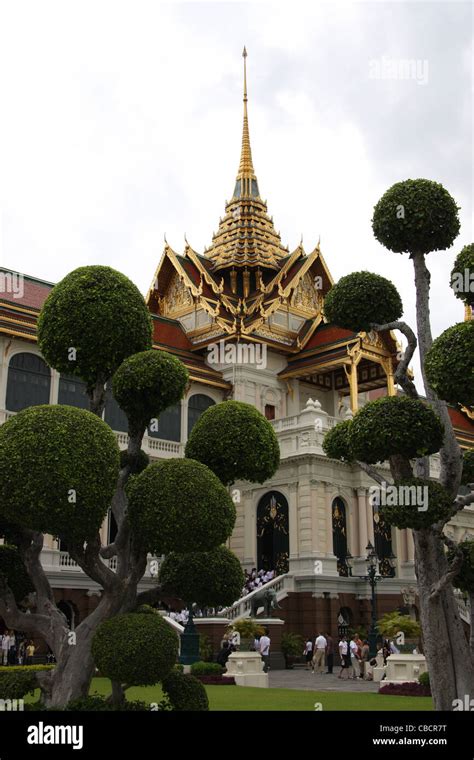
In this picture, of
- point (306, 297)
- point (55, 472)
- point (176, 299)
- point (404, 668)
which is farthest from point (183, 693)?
point (306, 297)

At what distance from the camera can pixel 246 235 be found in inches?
1577

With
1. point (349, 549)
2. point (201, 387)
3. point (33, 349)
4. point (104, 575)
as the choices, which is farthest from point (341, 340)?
point (104, 575)

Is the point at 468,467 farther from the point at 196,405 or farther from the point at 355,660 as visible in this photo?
the point at 196,405

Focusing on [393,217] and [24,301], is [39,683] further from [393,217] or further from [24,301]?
[24,301]

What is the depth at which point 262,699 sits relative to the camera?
52.7ft

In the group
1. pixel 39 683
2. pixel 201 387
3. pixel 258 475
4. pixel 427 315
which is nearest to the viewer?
pixel 39 683

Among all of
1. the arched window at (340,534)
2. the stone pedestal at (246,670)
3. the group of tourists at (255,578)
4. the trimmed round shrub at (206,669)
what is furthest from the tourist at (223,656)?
the arched window at (340,534)

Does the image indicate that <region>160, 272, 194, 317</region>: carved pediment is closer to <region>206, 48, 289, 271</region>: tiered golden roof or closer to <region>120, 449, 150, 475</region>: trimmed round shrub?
<region>206, 48, 289, 271</region>: tiered golden roof

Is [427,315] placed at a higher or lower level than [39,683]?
higher

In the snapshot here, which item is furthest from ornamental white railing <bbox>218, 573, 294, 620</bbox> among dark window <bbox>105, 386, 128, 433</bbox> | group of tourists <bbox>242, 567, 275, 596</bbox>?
dark window <bbox>105, 386, 128, 433</bbox>

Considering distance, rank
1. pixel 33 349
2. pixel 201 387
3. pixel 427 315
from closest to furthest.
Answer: pixel 427 315
pixel 33 349
pixel 201 387

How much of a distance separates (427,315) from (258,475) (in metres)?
3.49

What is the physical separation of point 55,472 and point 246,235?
3201 centimetres

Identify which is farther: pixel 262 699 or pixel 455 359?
pixel 262 699
